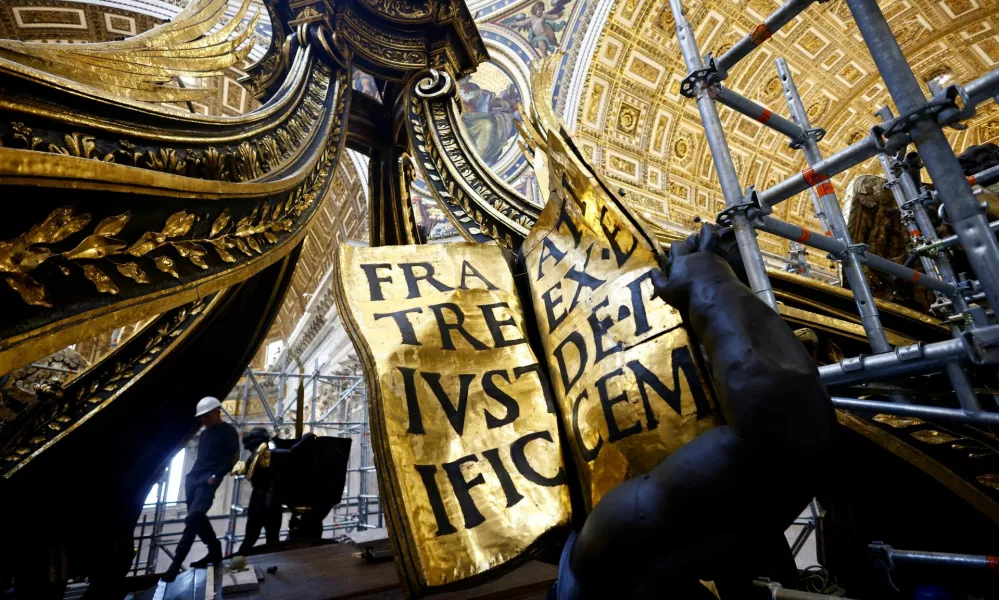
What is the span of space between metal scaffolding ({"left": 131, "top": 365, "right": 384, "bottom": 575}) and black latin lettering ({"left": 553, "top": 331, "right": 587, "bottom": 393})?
3661mm

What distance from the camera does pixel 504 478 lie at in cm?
79

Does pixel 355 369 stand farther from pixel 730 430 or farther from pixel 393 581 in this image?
pixel 730 430

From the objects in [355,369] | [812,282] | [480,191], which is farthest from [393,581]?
[355,369]

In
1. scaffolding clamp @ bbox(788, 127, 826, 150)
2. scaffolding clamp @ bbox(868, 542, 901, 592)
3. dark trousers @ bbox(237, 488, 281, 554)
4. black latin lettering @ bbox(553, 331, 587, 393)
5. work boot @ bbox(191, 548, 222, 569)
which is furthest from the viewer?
dark trousers @ bbox(237, 488, 281, 554)

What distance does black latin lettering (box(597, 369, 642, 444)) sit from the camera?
72cm

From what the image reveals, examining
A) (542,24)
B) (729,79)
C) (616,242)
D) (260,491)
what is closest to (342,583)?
(616,242)

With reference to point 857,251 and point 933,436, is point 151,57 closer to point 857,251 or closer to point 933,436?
point 857,251

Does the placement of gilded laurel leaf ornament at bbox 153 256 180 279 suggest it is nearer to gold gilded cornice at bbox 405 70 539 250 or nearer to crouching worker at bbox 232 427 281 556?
gold gilded cornice at bbox 405 70 539 250

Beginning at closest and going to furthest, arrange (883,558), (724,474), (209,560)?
(724,474) < (883,558) < (209,560)

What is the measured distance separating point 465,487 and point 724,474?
408mm

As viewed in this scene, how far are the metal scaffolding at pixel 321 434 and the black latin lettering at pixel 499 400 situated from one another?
3.59 m

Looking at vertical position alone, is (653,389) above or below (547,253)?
below

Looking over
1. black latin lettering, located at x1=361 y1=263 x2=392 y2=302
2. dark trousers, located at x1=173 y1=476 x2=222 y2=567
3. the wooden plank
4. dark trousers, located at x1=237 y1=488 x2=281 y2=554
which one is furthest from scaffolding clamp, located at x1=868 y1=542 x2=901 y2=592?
dark trousers, located at x1=237 y1=488 x2=281 y2=554

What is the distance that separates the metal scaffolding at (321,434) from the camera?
571cm
